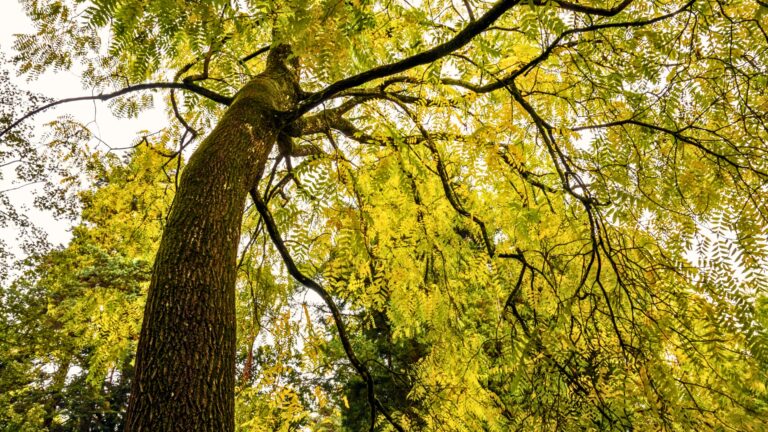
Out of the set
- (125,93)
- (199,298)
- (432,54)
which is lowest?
(199,298)

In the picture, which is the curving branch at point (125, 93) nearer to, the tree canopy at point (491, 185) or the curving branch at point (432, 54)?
the tree canopy at point (491, 185)

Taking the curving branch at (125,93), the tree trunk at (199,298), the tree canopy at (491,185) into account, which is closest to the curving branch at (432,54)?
the tree canopy at (491,185)

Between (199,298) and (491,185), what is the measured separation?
6.82 feet

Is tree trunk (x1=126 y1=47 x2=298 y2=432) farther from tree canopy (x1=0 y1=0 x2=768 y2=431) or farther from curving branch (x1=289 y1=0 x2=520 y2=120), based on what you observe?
curving branch (x1=289 y1=0 x2=520 y2=120)

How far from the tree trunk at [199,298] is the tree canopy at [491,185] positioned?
0.14 ft

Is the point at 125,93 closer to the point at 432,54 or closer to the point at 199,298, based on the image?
the point at 199,298

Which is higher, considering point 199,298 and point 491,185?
point 491,185

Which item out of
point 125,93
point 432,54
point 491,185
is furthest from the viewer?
point 491,185

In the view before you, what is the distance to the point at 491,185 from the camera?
2760 millimetres

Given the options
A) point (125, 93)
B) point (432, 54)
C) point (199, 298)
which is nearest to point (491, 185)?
point (432, 54)

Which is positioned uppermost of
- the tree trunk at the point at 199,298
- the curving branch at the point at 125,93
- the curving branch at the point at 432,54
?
the curving branch at the point at 125,93

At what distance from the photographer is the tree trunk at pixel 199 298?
136cm

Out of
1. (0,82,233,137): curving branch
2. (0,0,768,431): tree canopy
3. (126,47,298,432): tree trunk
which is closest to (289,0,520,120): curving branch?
(0,0,768,431): tree canopy

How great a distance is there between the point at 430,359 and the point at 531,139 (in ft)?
6.72
